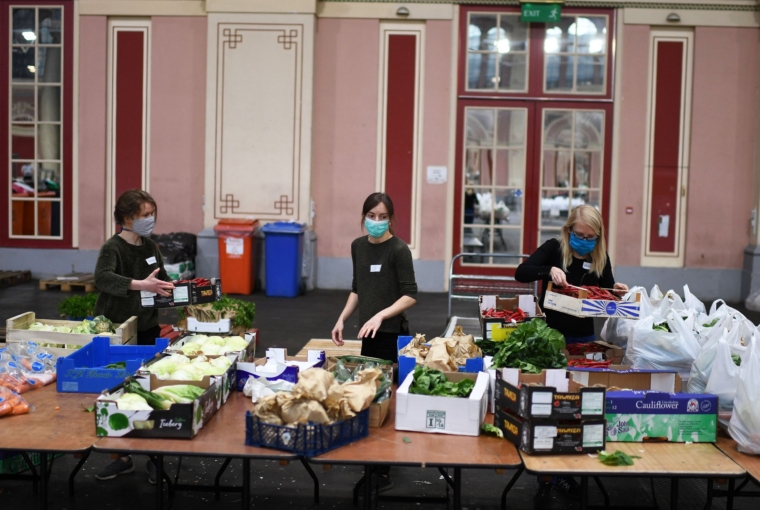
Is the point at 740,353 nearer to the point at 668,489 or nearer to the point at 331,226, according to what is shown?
the point at 668,489

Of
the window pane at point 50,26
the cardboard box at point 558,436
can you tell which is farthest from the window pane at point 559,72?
the cardboard box at point 558,436

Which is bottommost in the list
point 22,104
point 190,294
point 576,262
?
point 190,294

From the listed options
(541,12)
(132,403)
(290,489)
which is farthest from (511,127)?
(132,403)

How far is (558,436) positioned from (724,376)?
0.95 meters

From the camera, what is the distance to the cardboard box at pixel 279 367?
4.14 meters

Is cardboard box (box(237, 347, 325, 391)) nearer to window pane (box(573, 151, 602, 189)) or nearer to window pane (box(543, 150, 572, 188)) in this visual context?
window pane (box(543, 150, 572, 188))

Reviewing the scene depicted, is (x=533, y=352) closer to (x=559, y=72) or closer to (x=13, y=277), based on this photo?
(x=559, y=72)

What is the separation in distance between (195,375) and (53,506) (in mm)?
1337

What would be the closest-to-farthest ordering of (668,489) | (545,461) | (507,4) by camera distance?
(545,461) → (668,489) → (507,4)

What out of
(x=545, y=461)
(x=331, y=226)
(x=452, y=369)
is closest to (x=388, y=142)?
(x=331, y=226)

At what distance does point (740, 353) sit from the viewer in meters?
4.00

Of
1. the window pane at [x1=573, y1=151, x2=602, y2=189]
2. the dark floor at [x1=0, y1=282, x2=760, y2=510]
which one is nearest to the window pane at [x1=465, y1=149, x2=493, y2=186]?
the window pane at [x1=573, y1=151, x2=602, y2=189]

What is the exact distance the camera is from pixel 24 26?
41.3 ft

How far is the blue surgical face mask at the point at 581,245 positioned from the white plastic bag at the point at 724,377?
1265 mm
